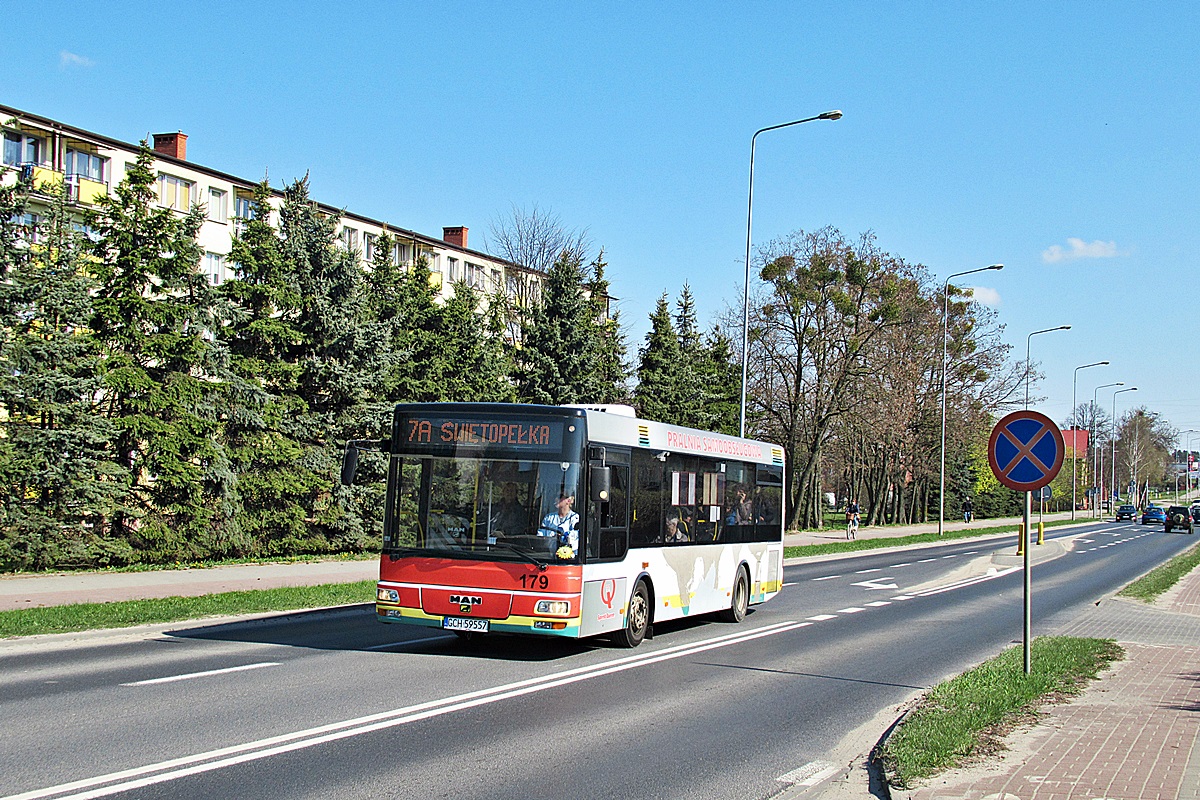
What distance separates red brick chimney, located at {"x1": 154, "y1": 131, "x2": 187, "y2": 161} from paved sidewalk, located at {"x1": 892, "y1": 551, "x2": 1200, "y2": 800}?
140 ft

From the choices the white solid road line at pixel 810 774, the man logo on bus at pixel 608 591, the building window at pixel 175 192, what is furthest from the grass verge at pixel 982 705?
the building window at pixel 175 192

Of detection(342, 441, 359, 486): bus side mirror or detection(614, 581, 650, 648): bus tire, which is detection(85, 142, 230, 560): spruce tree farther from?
detection(614, 581, 650, 648): bus tire

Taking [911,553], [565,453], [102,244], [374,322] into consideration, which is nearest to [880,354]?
[911,553]

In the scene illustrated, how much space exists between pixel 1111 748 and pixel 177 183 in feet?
141

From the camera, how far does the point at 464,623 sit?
1204 centimetres

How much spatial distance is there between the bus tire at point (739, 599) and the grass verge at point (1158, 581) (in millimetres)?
9614

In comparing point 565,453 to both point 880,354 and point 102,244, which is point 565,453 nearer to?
point 102,244

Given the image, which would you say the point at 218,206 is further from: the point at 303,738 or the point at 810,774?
the point at 810,774

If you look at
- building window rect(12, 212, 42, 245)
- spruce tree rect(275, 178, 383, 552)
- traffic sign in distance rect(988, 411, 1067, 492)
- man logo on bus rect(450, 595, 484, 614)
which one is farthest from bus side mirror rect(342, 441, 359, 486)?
spruce tree rect(275, 178, 383, 552)

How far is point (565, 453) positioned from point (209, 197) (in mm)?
38116

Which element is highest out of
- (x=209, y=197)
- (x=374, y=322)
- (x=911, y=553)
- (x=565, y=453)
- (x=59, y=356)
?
(x=209, y=197)

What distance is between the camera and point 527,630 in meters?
11.9

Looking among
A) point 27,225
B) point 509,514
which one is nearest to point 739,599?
point 509,514

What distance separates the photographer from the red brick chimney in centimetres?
4594
